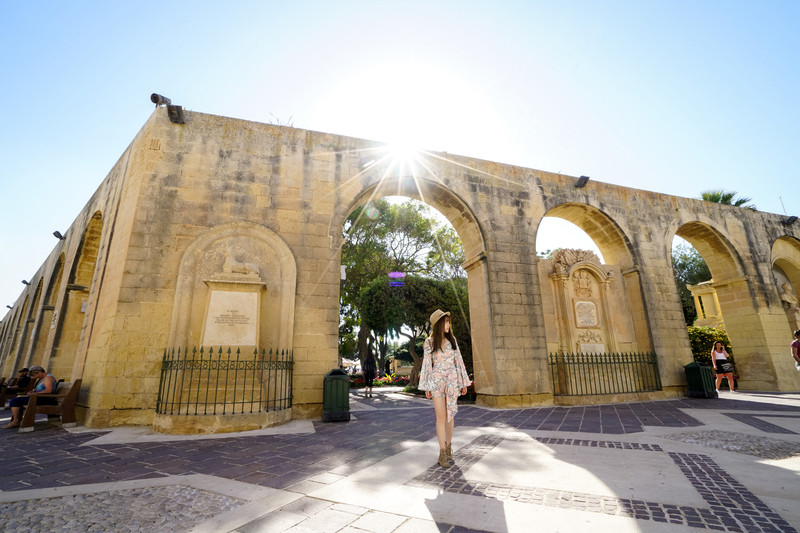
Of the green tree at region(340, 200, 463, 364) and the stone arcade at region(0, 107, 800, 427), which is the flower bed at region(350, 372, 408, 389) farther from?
the stone arcade at region(0, 107, 800, 427)

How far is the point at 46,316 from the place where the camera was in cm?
1383

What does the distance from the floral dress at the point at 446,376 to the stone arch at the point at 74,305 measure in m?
11.1

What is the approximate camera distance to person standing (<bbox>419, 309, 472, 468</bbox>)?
3781 mm

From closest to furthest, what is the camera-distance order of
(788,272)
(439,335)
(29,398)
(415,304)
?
1. (439,335)
2. (29,398)
3. (788,272)
4. (415,304)

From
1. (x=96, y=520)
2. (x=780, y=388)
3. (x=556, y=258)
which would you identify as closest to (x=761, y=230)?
(x=780, y=388)

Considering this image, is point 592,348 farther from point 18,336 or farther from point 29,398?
point 18,336

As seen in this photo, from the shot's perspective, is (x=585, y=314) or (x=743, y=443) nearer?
(x=743, y=443)

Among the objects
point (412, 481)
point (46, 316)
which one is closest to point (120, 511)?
point (412, 481)

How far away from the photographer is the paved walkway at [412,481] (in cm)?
233

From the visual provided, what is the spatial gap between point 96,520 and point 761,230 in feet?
65.2

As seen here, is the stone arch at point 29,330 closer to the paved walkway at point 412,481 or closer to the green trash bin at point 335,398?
the paved walkway at point 412,481

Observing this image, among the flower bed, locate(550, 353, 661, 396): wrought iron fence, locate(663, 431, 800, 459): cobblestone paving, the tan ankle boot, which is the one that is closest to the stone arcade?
locate(550, 353, 661, 396): wrought iron fence

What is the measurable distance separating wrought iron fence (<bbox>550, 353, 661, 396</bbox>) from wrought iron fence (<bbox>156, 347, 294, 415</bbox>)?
6776 mm

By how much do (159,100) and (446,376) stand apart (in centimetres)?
870
